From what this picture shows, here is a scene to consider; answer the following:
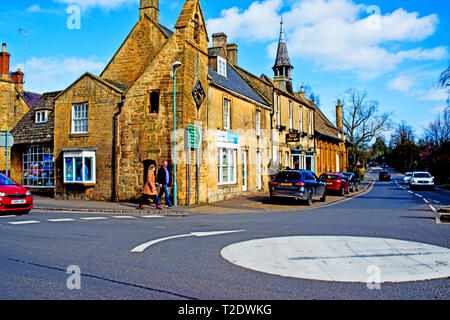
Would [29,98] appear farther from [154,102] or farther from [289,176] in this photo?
[289,176]

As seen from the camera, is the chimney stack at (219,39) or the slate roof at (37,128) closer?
the slate roof at (37,128)

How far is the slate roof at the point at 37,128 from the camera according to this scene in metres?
24.5

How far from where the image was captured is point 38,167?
24.7 metres

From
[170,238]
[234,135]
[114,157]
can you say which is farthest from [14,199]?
[234,135]

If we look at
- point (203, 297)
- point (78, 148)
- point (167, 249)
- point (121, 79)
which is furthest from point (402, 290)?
point (121, 79)

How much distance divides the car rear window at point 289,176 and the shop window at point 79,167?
378 inches

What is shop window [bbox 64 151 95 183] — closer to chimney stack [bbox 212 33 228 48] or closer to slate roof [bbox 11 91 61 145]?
slate roof [bbox 11 91 61 145]

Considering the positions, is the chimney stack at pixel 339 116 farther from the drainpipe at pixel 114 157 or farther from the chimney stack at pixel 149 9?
the drainpipe at pixel 114 157

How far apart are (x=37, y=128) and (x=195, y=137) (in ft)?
43.4

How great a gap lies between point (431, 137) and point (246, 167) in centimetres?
5536

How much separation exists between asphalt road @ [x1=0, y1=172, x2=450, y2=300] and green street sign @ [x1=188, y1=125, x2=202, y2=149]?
7065 millimetres

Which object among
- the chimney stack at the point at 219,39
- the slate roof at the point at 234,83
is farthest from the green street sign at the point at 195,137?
the chimney stack at the point at 219,39
